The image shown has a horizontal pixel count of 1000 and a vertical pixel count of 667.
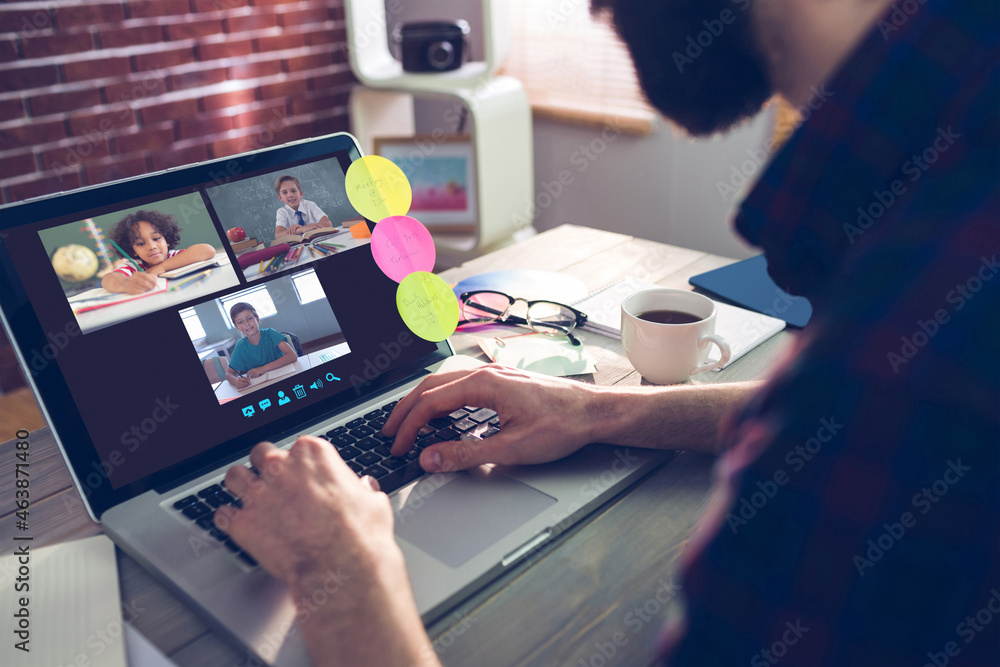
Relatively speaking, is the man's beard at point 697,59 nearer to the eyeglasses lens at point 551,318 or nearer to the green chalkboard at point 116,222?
the eyeglasses lens at point 551,318

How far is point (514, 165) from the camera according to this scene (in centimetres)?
240

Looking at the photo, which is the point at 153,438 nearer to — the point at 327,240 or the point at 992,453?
the point at 327,240

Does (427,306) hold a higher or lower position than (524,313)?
higher

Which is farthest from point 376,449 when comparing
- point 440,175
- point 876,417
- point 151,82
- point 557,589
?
point 151,82

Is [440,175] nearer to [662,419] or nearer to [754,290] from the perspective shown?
[754,290]

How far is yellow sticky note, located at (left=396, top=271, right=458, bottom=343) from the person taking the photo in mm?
844

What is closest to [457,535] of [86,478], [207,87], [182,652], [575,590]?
[575,590]

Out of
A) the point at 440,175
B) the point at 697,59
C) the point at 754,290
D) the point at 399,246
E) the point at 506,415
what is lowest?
the point at 440,175

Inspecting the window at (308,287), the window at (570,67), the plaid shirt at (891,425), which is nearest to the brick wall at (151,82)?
the window at (570,67)

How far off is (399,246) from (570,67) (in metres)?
2.07

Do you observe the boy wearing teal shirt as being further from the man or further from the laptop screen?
the man

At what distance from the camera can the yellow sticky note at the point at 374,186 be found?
2.71ft

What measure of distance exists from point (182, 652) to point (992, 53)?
2.06 feet

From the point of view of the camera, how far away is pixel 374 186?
0.83 m
